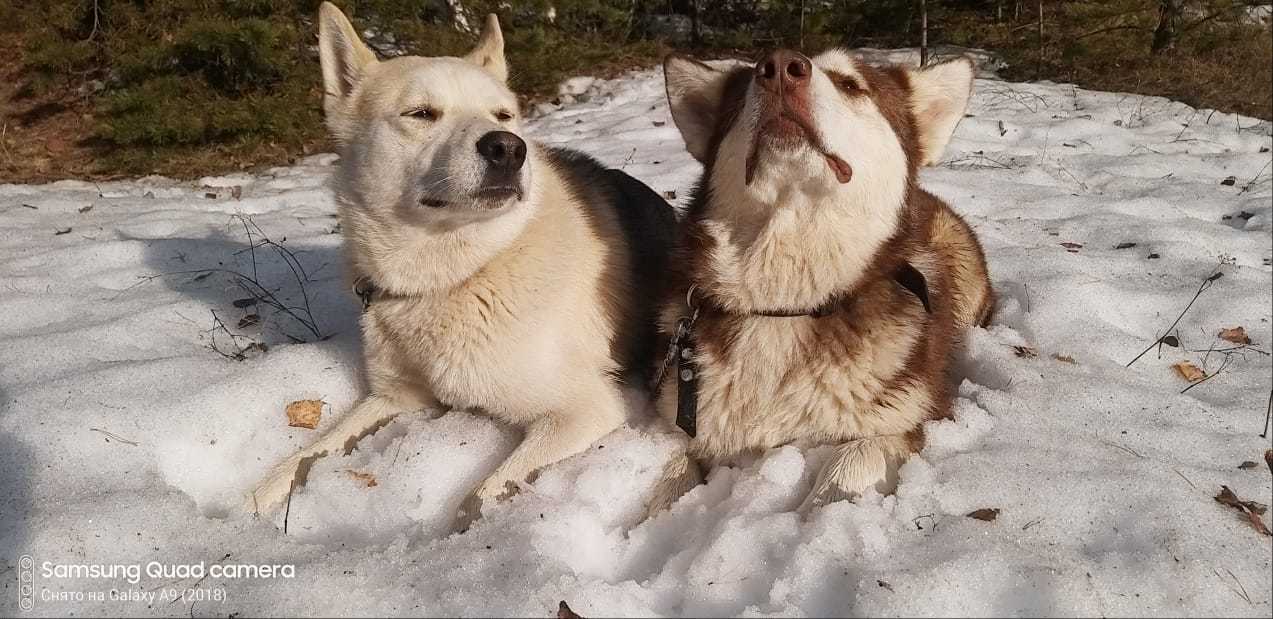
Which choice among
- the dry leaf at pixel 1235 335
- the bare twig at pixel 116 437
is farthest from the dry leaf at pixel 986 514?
the bare twig at pixel 116 437

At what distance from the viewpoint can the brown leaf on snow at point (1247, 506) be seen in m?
2.03

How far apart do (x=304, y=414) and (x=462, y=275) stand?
98 centimetres

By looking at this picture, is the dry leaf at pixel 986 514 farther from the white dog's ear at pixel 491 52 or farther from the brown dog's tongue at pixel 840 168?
the white dog's ear at pixel 491 52

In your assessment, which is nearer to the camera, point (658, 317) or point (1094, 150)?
point (658, 317)

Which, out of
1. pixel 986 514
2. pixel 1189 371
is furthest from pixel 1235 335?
pixel 986 514

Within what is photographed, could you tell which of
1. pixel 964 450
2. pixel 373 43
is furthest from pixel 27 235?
pixel 964 450

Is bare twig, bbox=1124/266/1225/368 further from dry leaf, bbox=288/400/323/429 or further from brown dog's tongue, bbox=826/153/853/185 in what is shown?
dry leaf, bbox=288/400/323/429

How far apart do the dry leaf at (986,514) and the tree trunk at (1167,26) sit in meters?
9.43

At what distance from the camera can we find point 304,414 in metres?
3.11

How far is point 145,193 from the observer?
684 centimetres

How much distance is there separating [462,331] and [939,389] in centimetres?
189

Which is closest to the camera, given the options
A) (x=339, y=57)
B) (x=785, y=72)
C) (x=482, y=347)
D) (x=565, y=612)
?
(x=565, y=612)

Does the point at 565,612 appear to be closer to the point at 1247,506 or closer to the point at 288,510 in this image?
the point at 288,510

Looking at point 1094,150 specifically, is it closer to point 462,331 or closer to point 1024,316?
point 1024,316
